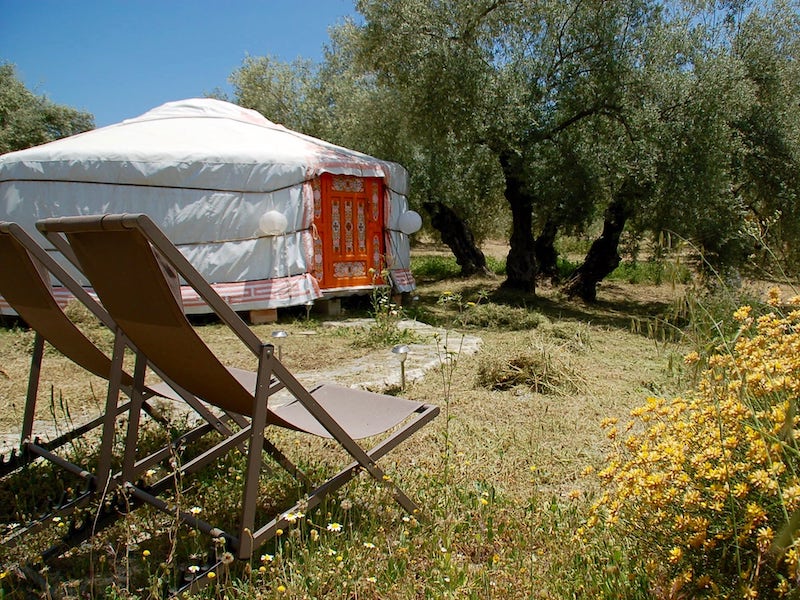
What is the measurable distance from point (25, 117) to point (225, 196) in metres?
15.7

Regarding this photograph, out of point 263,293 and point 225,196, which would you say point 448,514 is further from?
point 225,196

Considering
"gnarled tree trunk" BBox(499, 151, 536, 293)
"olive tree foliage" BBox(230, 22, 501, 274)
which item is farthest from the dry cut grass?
"olive tree foliage" BBox(230, 22, 501, 274)

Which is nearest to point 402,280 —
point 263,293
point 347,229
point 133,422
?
point 347,229

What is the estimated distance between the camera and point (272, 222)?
7320 mm

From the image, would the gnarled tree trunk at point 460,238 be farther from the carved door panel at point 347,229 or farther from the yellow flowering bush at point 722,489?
the yellow flowering bush at point 722,489

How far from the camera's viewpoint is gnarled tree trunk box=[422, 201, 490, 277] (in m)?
12.0

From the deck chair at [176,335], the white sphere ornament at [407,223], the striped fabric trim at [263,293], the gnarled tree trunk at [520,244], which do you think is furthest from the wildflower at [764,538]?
the gnarled tree trunk at [520,244]

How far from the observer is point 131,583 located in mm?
1848

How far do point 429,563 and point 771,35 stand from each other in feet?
29.8

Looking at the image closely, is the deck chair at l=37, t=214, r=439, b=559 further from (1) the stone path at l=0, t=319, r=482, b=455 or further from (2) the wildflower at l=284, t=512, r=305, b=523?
(1) the stone path at l=0, t=319, r=482, b=455

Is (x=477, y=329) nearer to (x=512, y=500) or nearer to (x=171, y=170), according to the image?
(x=171, y=170)

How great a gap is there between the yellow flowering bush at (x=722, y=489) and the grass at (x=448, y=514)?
199 mm

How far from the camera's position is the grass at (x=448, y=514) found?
67.5 inches

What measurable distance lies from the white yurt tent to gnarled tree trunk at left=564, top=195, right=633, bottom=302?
353 cm
